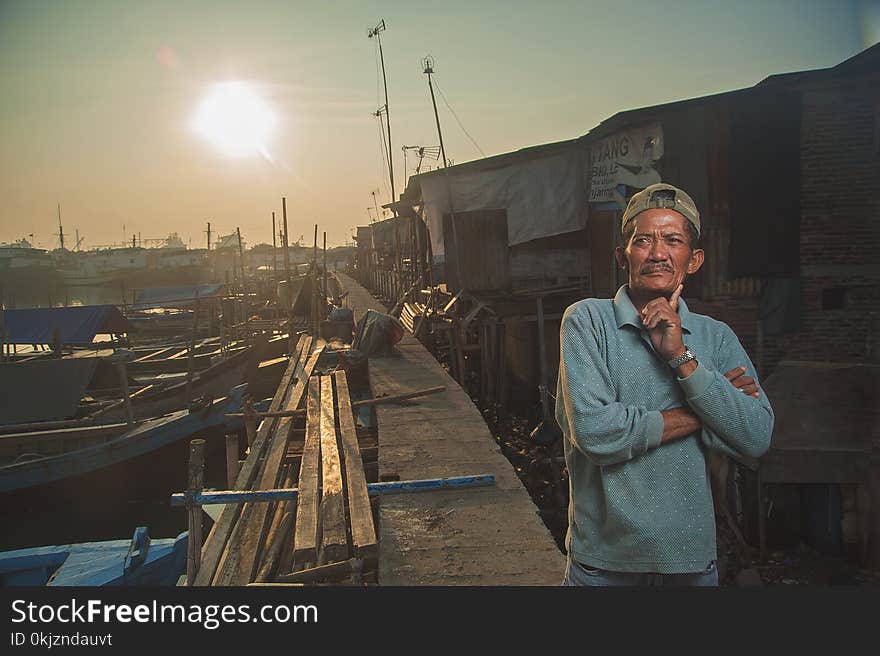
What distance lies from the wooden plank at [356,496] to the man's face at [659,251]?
2575mm

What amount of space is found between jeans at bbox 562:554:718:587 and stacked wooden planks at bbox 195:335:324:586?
3.12 metres

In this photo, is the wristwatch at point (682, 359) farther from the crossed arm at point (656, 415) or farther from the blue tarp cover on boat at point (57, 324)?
the blue tarp cover on boat at point (57, 324)

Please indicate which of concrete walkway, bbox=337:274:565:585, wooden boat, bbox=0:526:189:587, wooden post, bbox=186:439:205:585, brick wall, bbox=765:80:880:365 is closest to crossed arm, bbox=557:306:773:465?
concrete walkway, bbox=337:274:565:585

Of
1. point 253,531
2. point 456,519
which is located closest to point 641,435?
point 456,519

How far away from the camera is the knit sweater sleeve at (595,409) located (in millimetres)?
1832

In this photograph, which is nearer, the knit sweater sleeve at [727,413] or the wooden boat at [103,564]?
the knit sweater sleeve at [727,413]

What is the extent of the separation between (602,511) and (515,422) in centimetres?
1110

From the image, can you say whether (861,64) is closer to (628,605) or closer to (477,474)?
(477,474)

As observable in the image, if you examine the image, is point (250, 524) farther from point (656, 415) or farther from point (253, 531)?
point (656, 415)

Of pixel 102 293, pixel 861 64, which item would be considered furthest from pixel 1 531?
pixel 102 293

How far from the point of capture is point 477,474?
5605 mm

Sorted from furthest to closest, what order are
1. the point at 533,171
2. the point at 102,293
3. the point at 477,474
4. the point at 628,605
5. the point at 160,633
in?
1. the point at 102,293
2. the point at 533,171
3. the point at 477,474
4. the point at 160,633
5. the point at 628,605

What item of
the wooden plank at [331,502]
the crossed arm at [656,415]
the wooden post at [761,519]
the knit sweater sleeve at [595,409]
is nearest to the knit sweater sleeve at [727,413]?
the crossed arm at [656,415]

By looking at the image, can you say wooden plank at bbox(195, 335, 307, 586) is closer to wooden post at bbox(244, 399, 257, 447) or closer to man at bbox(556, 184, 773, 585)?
wooden post at bbox(244, 399, 257, 447)
